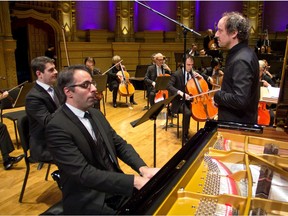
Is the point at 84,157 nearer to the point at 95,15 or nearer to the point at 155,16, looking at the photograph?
the point at 95,15

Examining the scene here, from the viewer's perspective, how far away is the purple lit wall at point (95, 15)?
10703 mm

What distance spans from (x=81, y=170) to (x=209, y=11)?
11.2 meters

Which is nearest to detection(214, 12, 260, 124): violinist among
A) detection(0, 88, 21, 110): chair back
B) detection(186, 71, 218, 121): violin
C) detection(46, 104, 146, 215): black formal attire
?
detection(46, 104, 146, 215): black formal attire

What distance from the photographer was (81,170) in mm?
1657

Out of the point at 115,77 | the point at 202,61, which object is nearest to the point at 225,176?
the point at 115,77

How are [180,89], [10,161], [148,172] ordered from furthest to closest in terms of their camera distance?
[180,89] < [10,161] < [148,172]

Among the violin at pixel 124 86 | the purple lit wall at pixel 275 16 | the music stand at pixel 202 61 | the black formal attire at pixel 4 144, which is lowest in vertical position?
the black formal attire at pixel 4 144

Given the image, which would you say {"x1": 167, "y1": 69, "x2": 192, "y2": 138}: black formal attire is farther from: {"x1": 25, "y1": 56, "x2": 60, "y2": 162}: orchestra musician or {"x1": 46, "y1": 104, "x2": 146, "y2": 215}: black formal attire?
{"x1": 46, "y1": 104, "x2": 146, "y2": 215}: black formal attire

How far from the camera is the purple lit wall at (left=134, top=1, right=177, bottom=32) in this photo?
11.5 meters

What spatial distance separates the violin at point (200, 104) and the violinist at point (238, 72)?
1.92 m

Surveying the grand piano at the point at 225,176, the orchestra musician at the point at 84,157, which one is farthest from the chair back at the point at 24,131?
Result: the grand piano at the point at 225,176

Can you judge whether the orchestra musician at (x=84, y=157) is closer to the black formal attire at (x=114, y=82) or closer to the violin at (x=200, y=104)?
the violin at (x=200, y=104)

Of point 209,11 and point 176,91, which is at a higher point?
point 209,11

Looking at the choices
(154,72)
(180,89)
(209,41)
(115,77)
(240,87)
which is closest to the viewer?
(240,87)
